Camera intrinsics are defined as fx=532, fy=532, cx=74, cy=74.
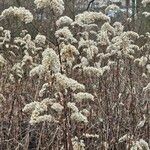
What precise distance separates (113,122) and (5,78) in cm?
171

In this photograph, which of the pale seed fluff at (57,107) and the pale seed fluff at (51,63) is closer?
the pale seed fluff at (51,63)

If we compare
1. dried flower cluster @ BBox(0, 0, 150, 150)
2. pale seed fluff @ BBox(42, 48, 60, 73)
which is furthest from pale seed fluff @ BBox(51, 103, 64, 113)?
pale seed fluff @ BBox(42, 48, 60, 73)

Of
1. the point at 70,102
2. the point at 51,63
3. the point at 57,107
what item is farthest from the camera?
the point at 70,102

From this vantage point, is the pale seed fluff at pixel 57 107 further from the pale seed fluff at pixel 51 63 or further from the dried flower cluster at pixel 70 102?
the pale seed fluff at pixel 51 63

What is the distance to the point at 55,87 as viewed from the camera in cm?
297

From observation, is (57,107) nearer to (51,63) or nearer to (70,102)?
(51,63)

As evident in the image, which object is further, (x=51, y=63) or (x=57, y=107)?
(x=57, y=107)

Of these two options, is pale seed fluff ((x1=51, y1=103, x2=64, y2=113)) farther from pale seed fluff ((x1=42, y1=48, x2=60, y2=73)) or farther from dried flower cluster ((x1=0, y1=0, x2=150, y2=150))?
pale seed fluff ((x1=42, y1=48, x2=60, y2=73))

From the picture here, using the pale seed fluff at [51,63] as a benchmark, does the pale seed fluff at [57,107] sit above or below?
below

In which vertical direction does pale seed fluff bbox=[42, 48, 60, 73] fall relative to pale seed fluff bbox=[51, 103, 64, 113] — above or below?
above

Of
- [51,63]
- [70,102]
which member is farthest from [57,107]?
[70,102]

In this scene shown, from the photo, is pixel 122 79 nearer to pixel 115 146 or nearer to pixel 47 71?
pixel 115 146

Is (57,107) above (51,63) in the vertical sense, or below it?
below

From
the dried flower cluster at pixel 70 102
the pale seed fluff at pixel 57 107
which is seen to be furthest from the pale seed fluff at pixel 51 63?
the pale seed fluff at pixel 57 107
